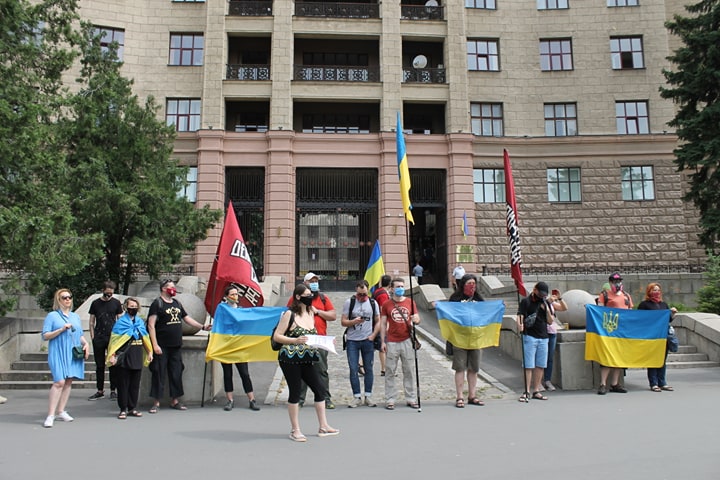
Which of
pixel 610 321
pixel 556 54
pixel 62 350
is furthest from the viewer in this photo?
pixel 556 54

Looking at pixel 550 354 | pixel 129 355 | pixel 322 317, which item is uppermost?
pixel 322 317

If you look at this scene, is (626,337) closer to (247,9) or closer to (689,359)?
(689,359)

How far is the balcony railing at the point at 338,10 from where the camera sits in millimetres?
28203

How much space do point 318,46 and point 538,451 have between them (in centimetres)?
2682

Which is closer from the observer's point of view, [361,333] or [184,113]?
[361,333]

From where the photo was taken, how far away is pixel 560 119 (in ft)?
91.8

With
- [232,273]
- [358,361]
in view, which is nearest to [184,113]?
[232,273]

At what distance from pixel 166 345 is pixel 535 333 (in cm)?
601

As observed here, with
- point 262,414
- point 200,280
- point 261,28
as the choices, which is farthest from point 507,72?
point 262,414

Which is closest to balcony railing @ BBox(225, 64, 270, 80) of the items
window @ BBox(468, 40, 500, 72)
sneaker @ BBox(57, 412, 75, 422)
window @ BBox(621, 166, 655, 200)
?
window @ BBox(468, 40, 500, 72)

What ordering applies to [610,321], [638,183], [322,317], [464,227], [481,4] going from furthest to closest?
1. [481,4]
2. [638,183]
3. [464,227]
4. [610,321]
5. [322,317]

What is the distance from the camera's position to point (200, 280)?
23.5 meters

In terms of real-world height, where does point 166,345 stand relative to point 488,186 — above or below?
below

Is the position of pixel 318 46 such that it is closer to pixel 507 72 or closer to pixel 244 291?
pixel 507 72
